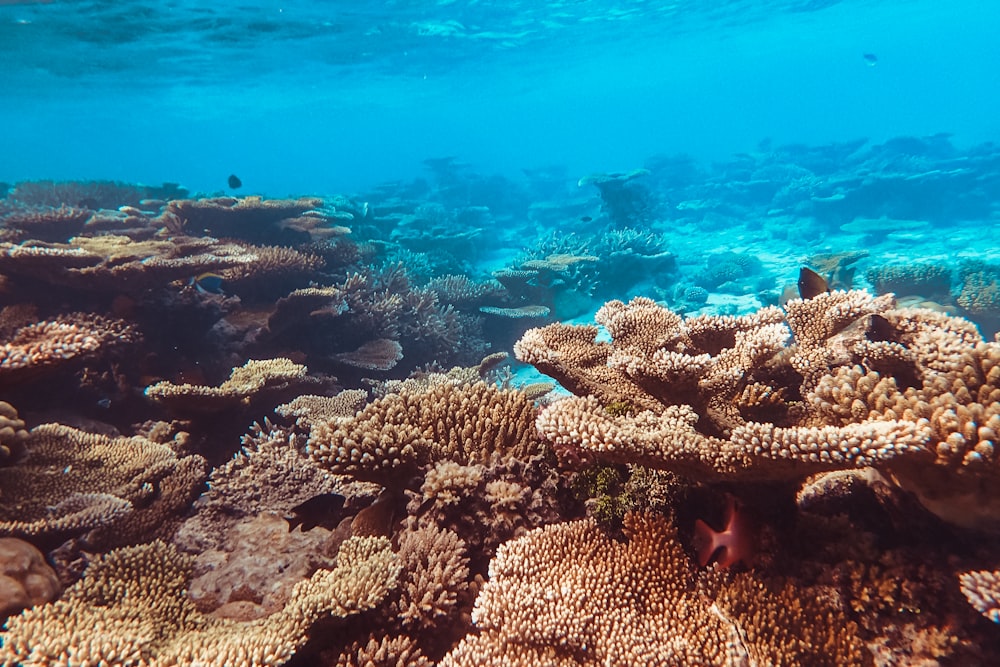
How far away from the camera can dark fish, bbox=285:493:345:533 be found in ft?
11.5

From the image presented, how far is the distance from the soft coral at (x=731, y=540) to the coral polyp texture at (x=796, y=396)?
0.22m

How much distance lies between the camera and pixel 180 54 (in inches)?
1166

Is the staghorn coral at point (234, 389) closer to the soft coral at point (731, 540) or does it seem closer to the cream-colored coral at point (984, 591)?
the soft coral at point (731, 540)

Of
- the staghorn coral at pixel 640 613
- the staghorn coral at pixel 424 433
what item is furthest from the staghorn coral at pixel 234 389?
the staghorn coral at pixel 640 613

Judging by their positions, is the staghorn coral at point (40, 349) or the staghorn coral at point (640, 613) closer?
the staghorn coral at point (640, 613)

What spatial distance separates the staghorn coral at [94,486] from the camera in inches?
149

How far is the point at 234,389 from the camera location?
16.5ft

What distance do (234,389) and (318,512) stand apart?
7.00 ft

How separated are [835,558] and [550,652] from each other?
1297 millimetres

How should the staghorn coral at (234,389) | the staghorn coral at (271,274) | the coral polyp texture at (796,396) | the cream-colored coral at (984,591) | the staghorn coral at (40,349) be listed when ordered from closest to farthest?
the cream-colored coral at (984,591) < the coral polyp texture at (796,396) < the staghorn coral at (40,349) < the staghorn coral at (234,389) < the staghorn coral at (271,274)

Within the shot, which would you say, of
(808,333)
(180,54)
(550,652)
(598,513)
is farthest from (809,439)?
(180,54)

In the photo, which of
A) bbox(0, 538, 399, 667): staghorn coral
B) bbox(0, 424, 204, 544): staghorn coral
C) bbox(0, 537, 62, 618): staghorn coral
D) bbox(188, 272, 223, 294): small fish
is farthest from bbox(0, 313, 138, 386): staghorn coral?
bbox(0, 538, 399, 667): staghorn coral

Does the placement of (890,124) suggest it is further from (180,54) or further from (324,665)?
(324,665)

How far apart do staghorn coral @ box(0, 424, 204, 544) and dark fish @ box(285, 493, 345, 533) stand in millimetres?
1418
